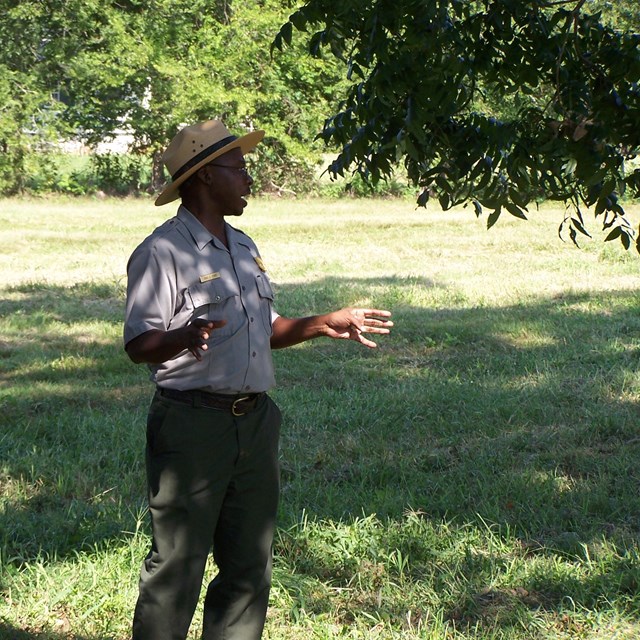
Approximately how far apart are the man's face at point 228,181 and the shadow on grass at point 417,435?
1913 millimetres

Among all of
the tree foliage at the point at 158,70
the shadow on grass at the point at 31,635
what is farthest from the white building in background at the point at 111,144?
the shadow on grass at the point at 31,635

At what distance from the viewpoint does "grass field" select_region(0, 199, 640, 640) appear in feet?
13.7

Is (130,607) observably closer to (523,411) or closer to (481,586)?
(481,586)

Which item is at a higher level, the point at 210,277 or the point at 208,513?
the point at 210,277

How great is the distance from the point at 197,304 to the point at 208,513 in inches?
25.3

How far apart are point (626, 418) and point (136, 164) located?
21081 mm

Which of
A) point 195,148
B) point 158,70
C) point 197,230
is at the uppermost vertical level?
point 158,70

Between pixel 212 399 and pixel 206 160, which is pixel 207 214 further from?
pixel 212 399

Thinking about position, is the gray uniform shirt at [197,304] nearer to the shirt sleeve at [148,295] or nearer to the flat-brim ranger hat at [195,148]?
the shirt sleeve at [148,295]

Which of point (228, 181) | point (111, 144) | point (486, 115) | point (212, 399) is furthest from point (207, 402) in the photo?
point (111, 144)

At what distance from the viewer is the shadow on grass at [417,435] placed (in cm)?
486

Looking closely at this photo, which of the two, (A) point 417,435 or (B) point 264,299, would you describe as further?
(A) point 417,435

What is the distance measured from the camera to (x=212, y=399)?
320cm

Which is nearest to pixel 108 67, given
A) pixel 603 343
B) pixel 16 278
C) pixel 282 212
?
pixel 282 212
